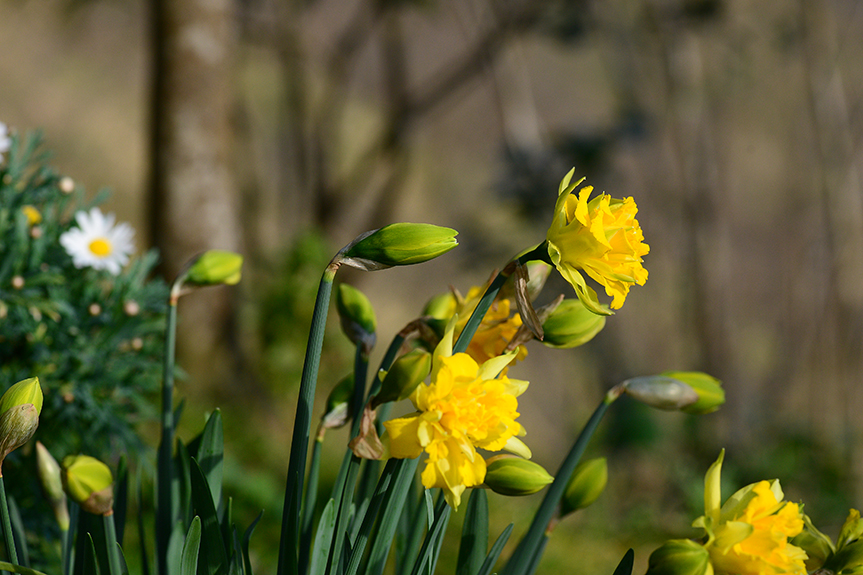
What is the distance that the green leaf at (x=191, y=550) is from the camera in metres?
0.36

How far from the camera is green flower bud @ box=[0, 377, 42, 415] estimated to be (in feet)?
1.09

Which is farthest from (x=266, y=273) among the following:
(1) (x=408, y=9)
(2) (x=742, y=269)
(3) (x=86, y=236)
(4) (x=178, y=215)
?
(2) (x=742, y=269)

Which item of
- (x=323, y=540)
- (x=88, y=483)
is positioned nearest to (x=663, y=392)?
(x=323, y=540)

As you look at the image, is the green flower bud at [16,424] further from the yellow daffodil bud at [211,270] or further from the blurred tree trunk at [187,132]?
the blurred tree trunk at [187,132]

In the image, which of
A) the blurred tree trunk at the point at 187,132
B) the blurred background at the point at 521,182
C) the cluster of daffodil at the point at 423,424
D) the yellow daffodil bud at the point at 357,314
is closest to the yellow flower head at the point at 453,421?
the cluster of daffodil at the point at 423,424

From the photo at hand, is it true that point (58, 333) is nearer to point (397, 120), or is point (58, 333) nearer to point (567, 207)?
point (567, 207)

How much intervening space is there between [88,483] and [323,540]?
6.0 inches

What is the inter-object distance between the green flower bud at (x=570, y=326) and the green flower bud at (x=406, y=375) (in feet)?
0.33

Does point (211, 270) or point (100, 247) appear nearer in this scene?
point (211, 270)

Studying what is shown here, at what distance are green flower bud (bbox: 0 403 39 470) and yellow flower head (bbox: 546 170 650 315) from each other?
1.02 feet

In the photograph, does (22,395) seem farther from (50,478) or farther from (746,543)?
(746,543)

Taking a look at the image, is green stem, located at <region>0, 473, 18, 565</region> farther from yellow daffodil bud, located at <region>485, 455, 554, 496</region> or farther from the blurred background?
the blurred background

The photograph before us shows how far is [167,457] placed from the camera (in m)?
0.46

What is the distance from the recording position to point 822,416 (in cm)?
297
